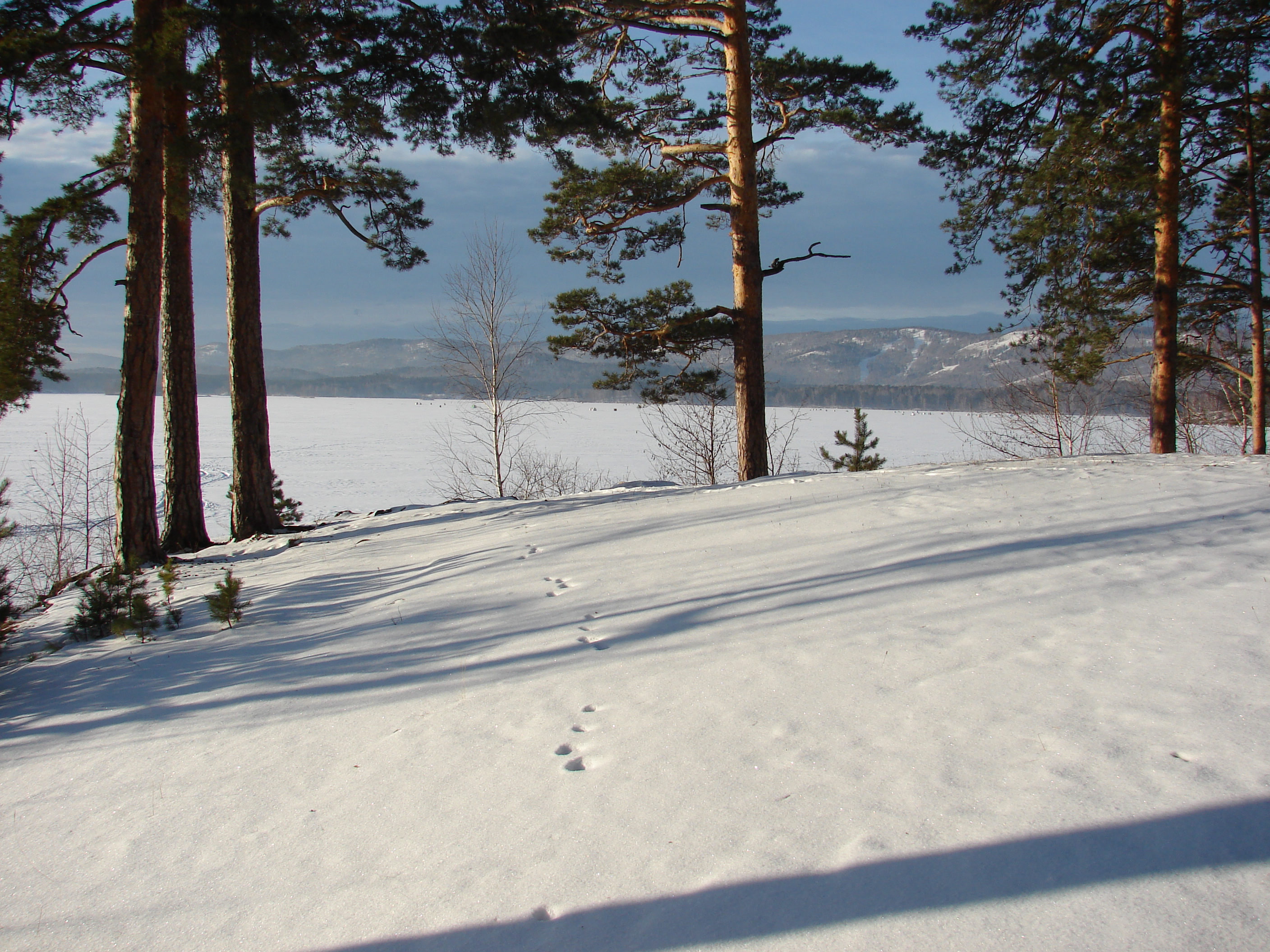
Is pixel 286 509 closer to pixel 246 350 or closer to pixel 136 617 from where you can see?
pixel 246 350

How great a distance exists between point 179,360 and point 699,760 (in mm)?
8094

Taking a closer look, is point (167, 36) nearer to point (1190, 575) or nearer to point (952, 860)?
point (952, 860)

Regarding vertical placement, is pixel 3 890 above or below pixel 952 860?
below

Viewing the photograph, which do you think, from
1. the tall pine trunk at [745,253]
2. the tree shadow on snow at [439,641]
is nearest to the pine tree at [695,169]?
the tall pine trunk at [745,253]

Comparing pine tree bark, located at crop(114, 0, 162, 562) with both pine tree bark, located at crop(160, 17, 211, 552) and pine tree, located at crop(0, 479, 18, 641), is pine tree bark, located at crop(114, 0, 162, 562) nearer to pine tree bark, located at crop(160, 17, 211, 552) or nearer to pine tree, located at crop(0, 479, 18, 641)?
pine tree bark, located at crop(160, 17, 211, 552)

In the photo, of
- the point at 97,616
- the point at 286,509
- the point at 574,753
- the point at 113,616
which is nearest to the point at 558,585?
the point at 574,753

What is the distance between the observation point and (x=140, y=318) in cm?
741

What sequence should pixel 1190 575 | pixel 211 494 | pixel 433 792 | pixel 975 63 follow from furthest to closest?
pixel 211 494
pixel 975 63
pixel 1190 575
pixel 433 792

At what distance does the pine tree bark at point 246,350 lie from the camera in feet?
26.1

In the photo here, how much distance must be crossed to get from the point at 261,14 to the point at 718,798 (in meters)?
7.04

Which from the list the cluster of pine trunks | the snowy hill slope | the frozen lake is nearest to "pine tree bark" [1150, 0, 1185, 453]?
the snowy hill slope

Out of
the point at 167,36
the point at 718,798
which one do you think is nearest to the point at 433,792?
the point at 718,798

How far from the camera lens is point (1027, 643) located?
331 cm

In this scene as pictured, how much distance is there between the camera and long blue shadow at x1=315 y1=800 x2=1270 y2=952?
71.5 inches
